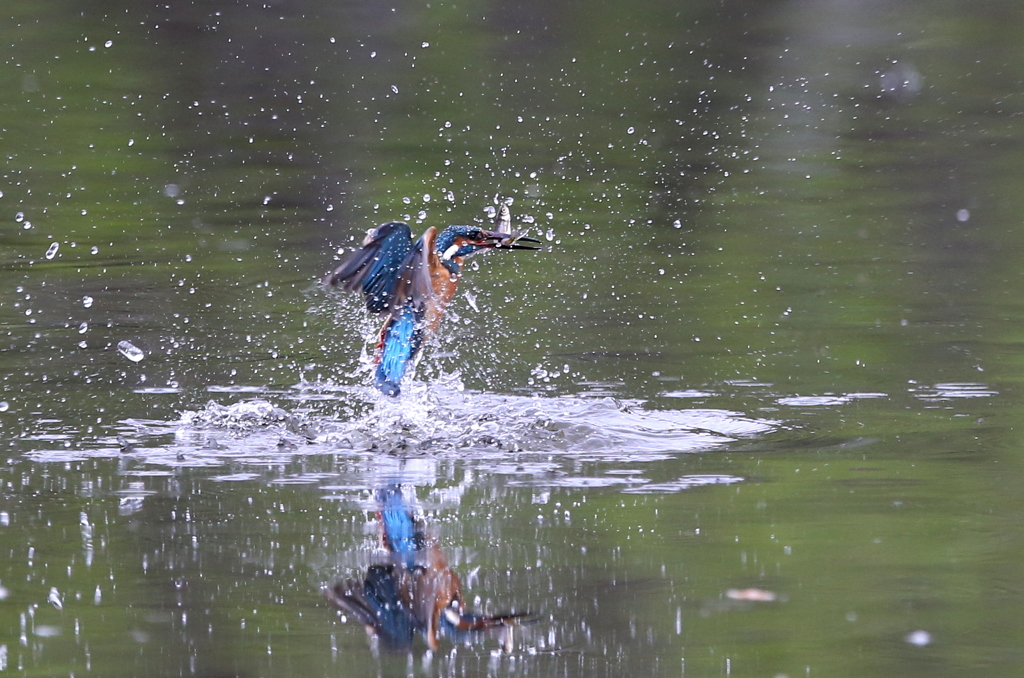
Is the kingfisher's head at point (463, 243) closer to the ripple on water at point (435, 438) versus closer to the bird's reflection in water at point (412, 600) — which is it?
the ripple on water at point (435, 438)

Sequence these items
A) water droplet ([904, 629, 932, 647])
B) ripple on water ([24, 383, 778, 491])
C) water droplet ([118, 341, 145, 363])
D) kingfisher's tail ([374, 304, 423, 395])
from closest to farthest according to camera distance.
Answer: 1. water droplet ([904, 629, 932, 647])
2. ripple on water ([24, 383, 778, 491])
3. kingfisher's tail ([374, 304, 423, 395])
4. water droplet ([118, 341, 145, 363])

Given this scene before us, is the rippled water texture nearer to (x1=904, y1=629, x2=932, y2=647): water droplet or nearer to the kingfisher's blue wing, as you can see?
(x1=904, y1=629, x2=932, y2=647): water droplet

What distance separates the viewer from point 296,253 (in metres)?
7.66

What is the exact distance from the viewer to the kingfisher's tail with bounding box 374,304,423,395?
5480 mm

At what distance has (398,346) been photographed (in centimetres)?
555

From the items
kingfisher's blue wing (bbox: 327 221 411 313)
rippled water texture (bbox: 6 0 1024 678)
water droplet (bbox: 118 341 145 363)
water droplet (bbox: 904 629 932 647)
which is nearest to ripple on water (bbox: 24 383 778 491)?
rippled water texture (bbox: 6 0 1024 678)

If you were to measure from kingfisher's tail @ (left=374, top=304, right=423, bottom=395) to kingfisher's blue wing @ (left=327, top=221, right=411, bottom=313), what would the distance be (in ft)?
0.68

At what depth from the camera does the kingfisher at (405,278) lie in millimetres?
5246

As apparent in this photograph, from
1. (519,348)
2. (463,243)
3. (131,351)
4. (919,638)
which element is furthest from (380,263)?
(919,638)

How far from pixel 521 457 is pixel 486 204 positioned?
4015 mm

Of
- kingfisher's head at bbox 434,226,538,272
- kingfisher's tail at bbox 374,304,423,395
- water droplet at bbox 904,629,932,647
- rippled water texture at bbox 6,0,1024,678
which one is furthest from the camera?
kingfisher's head at bbox 434,226,538,272

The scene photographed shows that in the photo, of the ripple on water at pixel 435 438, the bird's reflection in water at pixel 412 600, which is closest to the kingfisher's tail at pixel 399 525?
the bird's reflection in water at pixel 412 600

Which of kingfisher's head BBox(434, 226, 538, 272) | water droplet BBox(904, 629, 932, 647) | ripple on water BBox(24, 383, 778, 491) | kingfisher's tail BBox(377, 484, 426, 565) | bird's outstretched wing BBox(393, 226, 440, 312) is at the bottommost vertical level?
water droplet BBox(904, 629, 932, 647)

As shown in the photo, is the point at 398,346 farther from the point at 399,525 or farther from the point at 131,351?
the point at 399,525
